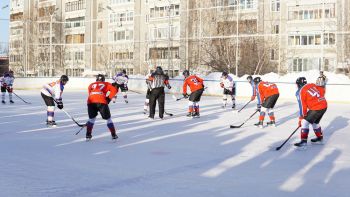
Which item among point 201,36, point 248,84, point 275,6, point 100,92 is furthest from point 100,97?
point 275,6

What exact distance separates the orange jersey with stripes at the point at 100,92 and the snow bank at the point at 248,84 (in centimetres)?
1305

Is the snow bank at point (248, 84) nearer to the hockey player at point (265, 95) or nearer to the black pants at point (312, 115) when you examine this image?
the hockey player at point (265, 95)

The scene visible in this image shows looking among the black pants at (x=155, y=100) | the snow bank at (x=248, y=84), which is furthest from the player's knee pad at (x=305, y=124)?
the snow bank at (x=248, y=84)

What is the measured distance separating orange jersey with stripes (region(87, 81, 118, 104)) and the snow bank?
514 inches

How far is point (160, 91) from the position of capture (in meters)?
11.3

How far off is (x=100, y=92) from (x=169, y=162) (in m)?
2.22

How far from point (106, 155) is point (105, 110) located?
1321mm

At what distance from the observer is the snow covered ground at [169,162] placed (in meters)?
4.51

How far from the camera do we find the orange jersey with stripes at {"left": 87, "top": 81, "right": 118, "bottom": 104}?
756cm

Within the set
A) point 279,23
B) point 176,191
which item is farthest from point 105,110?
point 279,23

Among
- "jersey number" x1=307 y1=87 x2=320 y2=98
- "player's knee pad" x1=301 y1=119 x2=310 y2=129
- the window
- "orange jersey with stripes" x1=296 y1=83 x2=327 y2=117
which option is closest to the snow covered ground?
"player's knee pad" x1=301 y1=119 x2=310 y2=129

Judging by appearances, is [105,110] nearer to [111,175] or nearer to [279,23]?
[111,175]

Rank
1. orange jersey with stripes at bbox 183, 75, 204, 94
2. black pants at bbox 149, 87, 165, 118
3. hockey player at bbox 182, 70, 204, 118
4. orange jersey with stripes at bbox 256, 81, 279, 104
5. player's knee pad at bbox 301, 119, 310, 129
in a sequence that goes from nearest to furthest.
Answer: player's knee pad at bbox 301, 119, 310, 129, orange jersey with stripes at bbox 256, 81, 279, 104, black pants at bbox 149, 87, 165, 118, hockey player at bbox 182, 70, 204, 118, orange jersey with stripes at bbox 183, 75, 204, 94

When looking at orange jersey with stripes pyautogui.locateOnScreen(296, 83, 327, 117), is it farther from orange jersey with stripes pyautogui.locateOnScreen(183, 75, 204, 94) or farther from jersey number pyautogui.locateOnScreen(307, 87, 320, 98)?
orange jersey with stripes pyautogui.locateOnScreen(183, 75, 204, 94)
